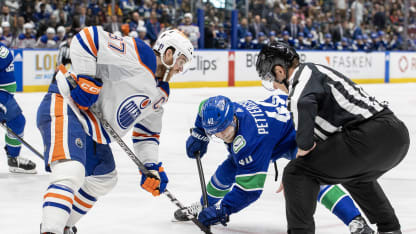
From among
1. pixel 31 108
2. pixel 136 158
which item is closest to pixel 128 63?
pixel 136 158

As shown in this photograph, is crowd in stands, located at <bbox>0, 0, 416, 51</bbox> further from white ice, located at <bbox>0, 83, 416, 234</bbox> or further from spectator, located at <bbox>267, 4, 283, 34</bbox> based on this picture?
white ice, located at <bbox>0, 83, 416, 234</bbox>

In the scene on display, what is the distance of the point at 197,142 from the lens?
3316mm

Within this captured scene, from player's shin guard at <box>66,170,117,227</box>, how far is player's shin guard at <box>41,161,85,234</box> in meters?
0.42

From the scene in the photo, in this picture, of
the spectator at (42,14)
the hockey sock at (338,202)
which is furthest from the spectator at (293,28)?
the hockey sock at (338,202)

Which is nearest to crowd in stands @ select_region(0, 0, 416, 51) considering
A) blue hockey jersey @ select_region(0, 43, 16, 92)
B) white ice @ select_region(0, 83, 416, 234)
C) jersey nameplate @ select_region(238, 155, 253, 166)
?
white ice @ select_region(0, 83, 416, 234)


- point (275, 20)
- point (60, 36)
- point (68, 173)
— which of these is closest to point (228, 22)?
point (275, 20)

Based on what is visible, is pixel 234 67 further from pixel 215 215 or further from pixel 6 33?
pixel 215 215

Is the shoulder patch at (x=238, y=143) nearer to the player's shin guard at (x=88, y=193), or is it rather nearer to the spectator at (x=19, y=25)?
the player's shin guard at (x=88, y=193)

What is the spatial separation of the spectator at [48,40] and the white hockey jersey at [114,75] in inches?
350

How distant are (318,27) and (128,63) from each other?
46.1ft

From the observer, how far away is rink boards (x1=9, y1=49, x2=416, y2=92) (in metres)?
11.2

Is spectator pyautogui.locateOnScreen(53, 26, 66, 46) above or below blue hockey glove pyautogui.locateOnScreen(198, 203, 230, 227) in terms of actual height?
above

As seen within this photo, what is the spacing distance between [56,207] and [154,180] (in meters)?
0.69

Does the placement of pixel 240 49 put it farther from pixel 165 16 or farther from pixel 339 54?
pixel 339 54
